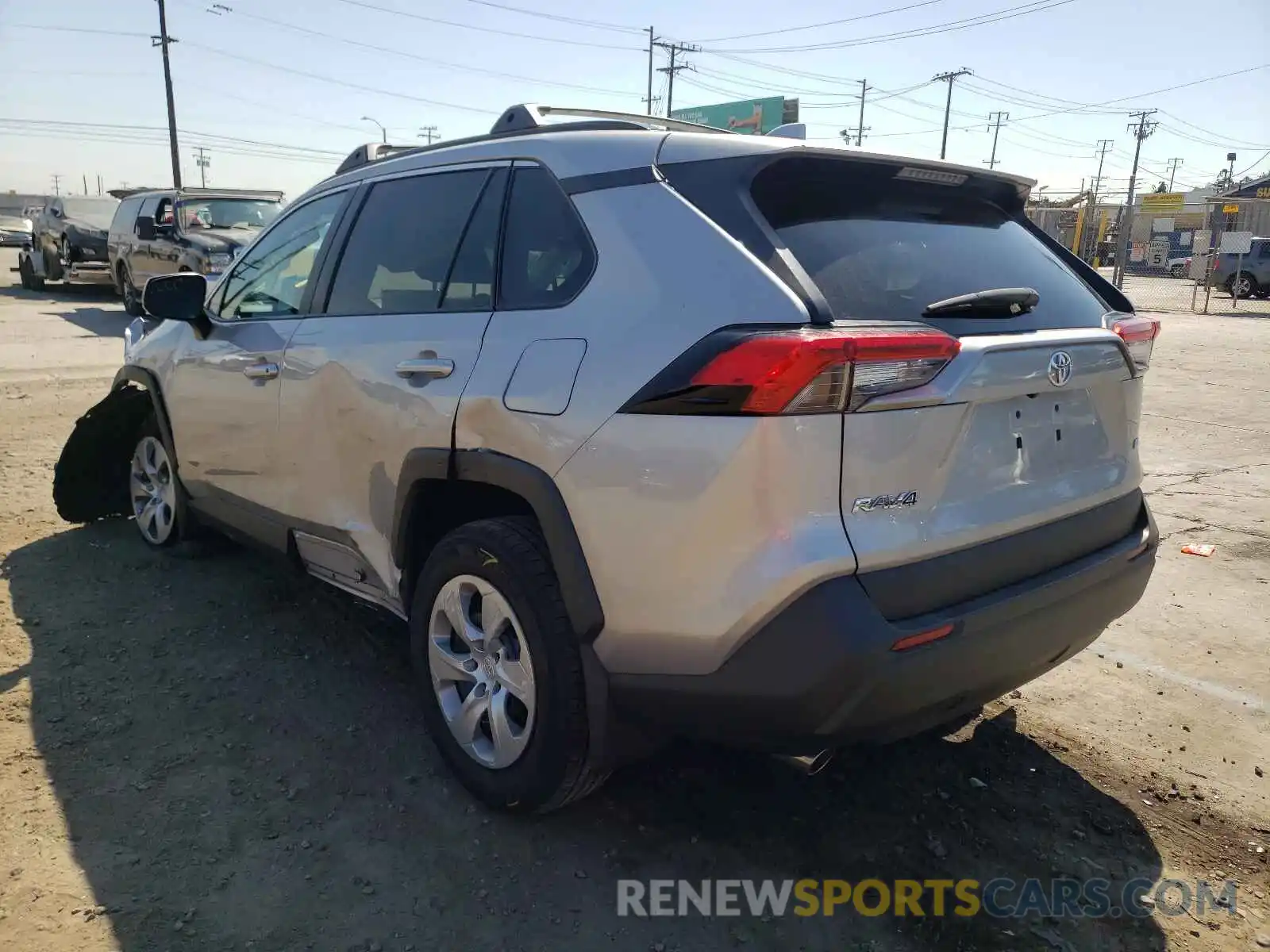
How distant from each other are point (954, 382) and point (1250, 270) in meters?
29.4

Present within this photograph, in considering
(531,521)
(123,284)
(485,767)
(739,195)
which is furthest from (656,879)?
(123,284)

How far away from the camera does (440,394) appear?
2.75 meters

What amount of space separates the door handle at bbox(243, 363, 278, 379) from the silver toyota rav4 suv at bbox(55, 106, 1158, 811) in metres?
0.33

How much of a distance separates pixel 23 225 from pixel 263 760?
5510 cm

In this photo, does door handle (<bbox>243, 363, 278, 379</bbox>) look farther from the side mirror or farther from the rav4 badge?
the rav4 badge

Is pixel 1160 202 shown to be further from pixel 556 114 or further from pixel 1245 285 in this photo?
pixel 556 114

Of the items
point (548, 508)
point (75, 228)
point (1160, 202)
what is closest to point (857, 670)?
point (548, 508)

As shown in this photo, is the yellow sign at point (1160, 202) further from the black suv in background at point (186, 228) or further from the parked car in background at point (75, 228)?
the parked car in background at point (75, 228)

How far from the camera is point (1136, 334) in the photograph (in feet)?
9.36

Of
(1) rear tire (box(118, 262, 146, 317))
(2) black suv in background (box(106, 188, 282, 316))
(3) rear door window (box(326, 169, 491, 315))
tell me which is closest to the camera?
(3) rear door window (box(326, 169, 491, 315))

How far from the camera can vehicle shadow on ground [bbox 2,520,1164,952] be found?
2.33 metres

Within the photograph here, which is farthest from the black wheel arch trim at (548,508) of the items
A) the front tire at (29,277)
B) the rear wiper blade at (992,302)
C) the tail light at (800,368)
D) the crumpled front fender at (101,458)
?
the front tire at (29,277)

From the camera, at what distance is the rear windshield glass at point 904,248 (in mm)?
2266

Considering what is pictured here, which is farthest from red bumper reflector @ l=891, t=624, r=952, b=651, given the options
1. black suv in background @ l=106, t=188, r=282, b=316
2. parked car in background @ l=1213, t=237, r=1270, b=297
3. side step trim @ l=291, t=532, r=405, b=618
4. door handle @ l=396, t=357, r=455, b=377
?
parked car in background @ l=1213, t=237, r=1270, b=297
